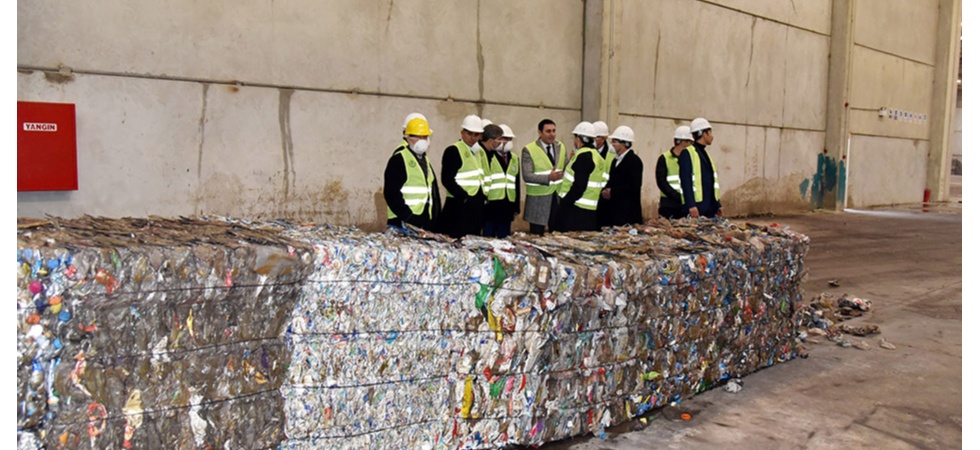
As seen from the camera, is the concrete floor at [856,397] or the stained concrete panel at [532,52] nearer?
the concrete floor at [856,397]

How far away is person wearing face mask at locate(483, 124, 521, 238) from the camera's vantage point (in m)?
7.61

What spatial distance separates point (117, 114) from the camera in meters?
7.71

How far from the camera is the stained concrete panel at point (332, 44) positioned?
7.46 metres

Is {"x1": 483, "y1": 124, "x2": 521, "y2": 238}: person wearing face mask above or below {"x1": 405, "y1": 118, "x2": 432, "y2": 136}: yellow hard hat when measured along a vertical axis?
below

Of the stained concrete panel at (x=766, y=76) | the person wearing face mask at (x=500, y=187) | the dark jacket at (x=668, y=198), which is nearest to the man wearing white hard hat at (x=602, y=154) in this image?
the dark jacket at (x=668, y=198)

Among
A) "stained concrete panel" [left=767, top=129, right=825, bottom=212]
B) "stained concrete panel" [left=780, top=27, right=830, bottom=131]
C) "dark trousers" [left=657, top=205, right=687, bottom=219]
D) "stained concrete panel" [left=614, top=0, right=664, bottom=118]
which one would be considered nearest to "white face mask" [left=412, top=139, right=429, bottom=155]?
"dark trousers" [left=657, top=205, right=687, bottom=219]

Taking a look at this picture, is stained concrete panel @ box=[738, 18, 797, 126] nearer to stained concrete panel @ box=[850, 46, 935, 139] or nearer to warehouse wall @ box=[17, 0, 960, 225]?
warehouse wall @ box=[17, 0, 960, 225]

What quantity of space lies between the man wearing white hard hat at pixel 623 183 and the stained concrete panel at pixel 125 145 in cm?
444

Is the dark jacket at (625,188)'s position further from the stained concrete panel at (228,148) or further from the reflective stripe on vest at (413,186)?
the stained concrete panel at (228,148)

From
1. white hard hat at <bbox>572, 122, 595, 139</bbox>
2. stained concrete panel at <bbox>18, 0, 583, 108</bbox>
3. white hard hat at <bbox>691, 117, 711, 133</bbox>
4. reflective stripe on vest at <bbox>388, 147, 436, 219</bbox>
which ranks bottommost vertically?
reflective stripe on vest at <bbox>388, 147, 436, 219</bbox>

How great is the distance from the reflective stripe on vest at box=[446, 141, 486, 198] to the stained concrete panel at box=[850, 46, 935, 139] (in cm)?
1489

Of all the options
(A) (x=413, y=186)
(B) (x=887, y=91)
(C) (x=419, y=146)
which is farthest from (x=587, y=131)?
(B) (x=887, y=91)

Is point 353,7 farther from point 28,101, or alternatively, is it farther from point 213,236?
point 213,236

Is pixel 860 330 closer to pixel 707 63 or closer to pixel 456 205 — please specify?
pixel 456 205
